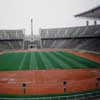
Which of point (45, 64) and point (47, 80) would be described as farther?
point (45, 64)

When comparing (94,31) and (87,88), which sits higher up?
(94,31)

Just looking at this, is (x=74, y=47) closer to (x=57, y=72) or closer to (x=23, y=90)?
(x=57, y=72)

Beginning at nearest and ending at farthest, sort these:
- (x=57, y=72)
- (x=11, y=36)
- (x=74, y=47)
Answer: (x=57, y=72) < (x=74, y=47) < (x=11, y=36)

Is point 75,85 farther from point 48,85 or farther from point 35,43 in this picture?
point 35,43

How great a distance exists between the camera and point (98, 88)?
15922mm

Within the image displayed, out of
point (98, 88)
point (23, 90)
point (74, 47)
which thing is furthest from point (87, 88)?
point (74, 47)

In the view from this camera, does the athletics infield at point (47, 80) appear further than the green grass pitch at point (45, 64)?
No

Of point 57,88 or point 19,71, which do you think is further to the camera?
point 19,71

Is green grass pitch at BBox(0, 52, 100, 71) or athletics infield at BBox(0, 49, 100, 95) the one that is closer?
athletics infield at BBox(0, 49, 100, 95)

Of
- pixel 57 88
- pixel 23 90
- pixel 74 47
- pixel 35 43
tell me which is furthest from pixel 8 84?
pixel 35 43

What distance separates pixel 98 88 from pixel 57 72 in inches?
276

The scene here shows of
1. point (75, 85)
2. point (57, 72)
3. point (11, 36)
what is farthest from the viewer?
point (11, 36)

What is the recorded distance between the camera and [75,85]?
1692cm

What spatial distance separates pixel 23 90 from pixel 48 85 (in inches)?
95.0
